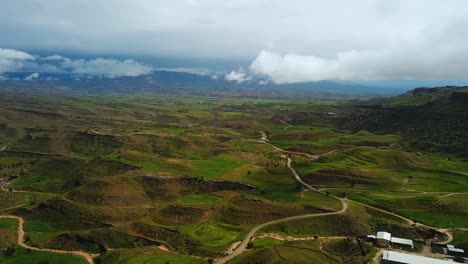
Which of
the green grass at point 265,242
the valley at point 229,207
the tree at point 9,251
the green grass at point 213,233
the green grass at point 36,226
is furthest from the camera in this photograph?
the green grass at point 36,226

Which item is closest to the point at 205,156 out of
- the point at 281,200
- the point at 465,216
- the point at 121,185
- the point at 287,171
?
the point at 287,171

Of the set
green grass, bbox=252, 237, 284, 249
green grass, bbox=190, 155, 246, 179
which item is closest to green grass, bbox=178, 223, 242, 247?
green grass, bbox=252, 237, 284, 249

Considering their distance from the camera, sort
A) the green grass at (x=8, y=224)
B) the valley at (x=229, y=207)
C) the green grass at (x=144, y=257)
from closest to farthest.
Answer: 1. the green grass at (x=144, y=257)
2. the valley at (x=229, y=207)
3. the green grass at (x=8, y=224)

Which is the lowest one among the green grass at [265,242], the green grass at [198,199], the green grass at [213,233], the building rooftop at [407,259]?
the green grass at [213,233]

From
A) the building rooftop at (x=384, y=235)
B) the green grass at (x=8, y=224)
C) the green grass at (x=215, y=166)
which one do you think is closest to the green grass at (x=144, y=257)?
the green grass at (x=8, y=224)

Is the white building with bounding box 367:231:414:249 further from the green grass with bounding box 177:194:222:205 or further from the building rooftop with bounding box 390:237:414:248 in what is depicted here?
the green grass with bounding box 177:194:222:205

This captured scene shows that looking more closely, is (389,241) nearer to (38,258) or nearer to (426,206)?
(426,206)

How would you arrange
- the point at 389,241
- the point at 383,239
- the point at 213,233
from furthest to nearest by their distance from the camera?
the point at 213,233 → the point at 389,241 → the point at 383,239

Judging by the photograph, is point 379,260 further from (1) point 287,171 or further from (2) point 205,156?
(2) point 205,156

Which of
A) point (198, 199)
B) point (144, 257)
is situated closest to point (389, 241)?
point (144, 257)

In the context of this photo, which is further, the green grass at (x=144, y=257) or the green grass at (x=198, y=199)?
the green grass at (x=198, y=199)

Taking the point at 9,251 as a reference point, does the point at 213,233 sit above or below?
above

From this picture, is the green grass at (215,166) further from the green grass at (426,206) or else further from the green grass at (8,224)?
the green grass at (8,224)
